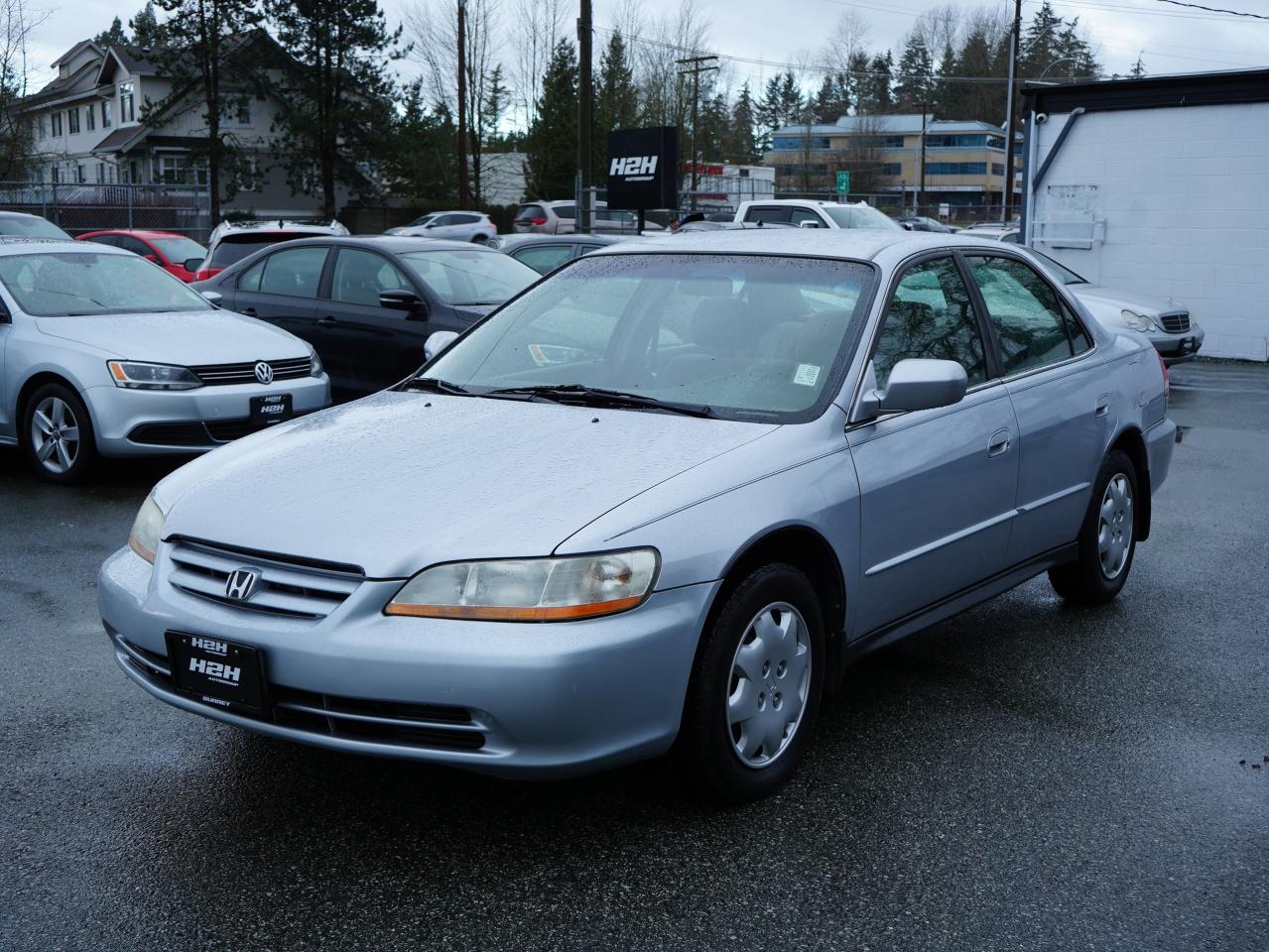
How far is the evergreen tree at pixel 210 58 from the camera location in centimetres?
4522

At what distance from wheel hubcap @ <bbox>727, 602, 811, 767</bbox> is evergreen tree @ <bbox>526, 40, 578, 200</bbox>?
169 ft

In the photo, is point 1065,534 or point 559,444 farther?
point 1065,534

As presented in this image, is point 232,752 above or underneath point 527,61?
underneath

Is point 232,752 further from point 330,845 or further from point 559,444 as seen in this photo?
point 559,444

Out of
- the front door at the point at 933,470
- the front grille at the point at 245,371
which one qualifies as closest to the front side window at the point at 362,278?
the front grille at the point at 245,371

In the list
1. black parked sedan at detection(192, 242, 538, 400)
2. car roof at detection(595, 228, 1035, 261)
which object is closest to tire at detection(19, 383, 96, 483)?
black parked sedan at detection(192, 242, 538, 400)

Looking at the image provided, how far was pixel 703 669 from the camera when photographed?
333 cm

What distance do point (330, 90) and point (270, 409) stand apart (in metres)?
43.8

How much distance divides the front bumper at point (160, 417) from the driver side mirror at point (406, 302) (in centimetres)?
130

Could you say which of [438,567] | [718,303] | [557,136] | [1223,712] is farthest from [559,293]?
[557,136]

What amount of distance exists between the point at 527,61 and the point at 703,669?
55.5 m

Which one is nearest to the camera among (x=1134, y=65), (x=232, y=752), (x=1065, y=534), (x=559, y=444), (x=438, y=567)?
(x=438, y=567)

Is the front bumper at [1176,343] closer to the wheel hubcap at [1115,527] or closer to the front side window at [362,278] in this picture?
the front side window at [362,278]

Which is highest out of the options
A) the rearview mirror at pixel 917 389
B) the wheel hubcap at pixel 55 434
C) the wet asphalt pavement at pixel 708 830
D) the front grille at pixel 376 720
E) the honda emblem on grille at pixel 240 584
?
the rearview mirror at pixel 917 389
